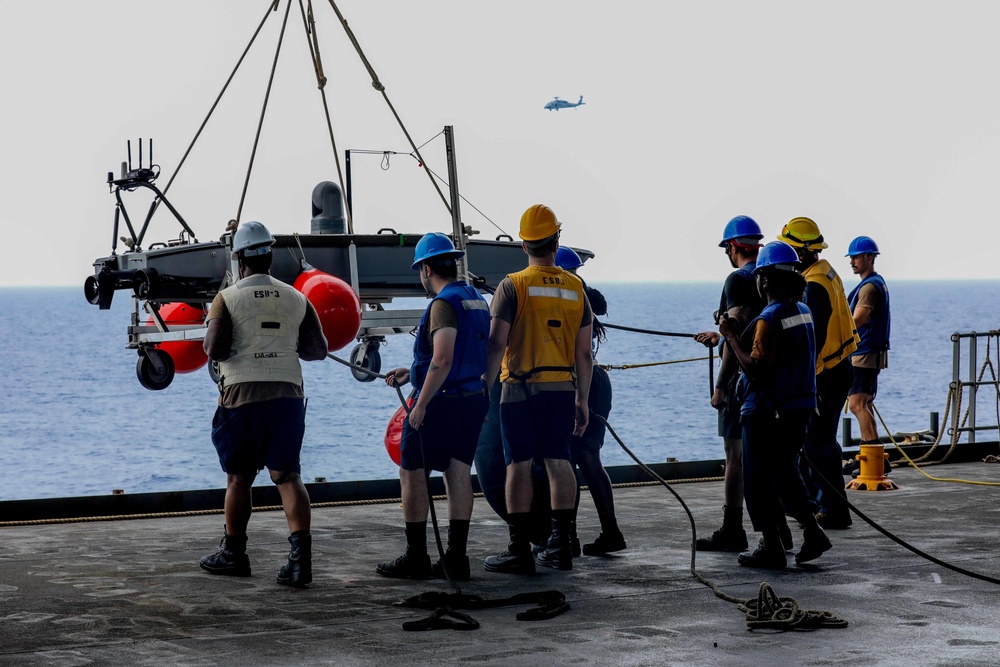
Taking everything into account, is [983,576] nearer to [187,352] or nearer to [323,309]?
[323,309]

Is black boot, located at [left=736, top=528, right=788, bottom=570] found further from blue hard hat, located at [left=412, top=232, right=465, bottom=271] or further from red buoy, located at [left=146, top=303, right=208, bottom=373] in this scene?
red buoy, located at [left=146, top=303, right=208, bottom=373]

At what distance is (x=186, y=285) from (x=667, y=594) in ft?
27.7

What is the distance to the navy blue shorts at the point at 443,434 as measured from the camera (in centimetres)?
592

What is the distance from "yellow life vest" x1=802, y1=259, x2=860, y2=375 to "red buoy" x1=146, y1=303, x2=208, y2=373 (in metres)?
8.68

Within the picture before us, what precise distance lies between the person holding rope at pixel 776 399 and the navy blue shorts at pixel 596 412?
79 centimetres

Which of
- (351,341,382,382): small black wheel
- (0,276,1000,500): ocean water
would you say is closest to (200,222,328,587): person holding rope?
(351,341,382,382): small black wheel

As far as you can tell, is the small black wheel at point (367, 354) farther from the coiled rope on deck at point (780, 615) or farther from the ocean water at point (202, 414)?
the coiled rope on deck at point (780, 615)

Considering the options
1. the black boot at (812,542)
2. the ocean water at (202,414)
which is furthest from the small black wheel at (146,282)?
the ocean water at (202,414)

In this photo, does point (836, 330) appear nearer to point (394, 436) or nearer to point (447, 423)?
point (447, 423)

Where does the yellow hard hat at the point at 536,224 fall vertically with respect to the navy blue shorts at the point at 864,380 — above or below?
above

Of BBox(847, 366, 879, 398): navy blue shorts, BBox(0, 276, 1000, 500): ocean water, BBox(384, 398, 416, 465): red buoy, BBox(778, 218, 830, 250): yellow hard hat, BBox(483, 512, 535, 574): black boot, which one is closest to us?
BBox(483, 512, 535, 574): black boot

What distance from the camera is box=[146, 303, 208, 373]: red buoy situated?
14.3 m

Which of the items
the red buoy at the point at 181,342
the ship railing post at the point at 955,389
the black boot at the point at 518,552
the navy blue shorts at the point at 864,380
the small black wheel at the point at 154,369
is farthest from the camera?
the red buoy at the point at 181,342

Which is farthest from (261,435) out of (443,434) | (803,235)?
(803,235)
